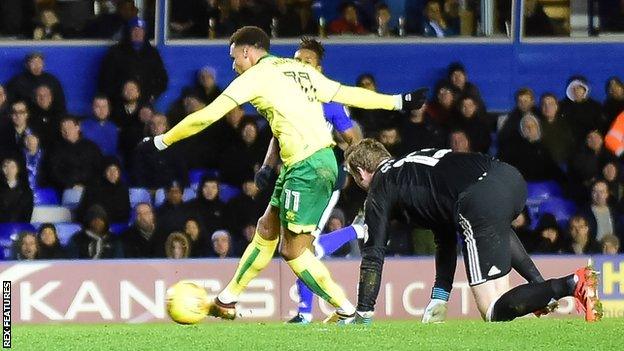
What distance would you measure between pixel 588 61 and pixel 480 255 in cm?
671

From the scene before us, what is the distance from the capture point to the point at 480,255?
368 inches

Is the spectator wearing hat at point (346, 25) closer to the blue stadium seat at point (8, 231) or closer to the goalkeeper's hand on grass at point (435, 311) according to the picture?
the blue stadium seat at point (8, 231)

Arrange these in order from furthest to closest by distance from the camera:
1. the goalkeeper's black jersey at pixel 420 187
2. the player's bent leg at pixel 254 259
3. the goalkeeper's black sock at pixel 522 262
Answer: the player's bent leg at pixel 254 259, the goalkeeper's black sock at pixel 522 262, the goalkeeper's black jersey at pixel 420 187

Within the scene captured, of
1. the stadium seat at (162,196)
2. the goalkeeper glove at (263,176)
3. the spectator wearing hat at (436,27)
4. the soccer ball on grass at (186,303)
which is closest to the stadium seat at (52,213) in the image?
the stadium seat at (162,196)

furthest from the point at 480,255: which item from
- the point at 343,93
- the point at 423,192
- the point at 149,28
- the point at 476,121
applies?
the point at 149,28

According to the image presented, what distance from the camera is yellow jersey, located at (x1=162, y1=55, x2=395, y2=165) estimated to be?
404 inches

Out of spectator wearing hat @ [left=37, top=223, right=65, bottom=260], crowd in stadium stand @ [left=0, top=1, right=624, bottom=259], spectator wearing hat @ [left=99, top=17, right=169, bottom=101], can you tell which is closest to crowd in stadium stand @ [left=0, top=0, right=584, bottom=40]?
crowd in stadium stand @ [left=0, top=1, right=624, bottom=259]

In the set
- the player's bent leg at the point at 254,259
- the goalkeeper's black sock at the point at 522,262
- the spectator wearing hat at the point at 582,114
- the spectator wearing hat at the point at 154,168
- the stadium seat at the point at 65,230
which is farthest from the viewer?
the spectator wearing hat at the point at 582,114

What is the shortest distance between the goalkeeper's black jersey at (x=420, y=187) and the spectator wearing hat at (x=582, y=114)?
19.3 ft

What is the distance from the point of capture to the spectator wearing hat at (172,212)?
1409 centimetres

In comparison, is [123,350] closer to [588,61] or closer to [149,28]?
[149,28]

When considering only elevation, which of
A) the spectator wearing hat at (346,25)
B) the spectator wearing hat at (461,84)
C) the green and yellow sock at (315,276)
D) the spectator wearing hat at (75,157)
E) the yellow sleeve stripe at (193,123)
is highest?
the spectator wearing hat at (346,25)

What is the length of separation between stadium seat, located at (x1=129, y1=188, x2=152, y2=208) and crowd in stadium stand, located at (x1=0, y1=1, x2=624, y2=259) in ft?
0.04

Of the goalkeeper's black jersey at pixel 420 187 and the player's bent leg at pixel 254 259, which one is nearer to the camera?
the goalkeeper's black jersey at pixel 420 187
